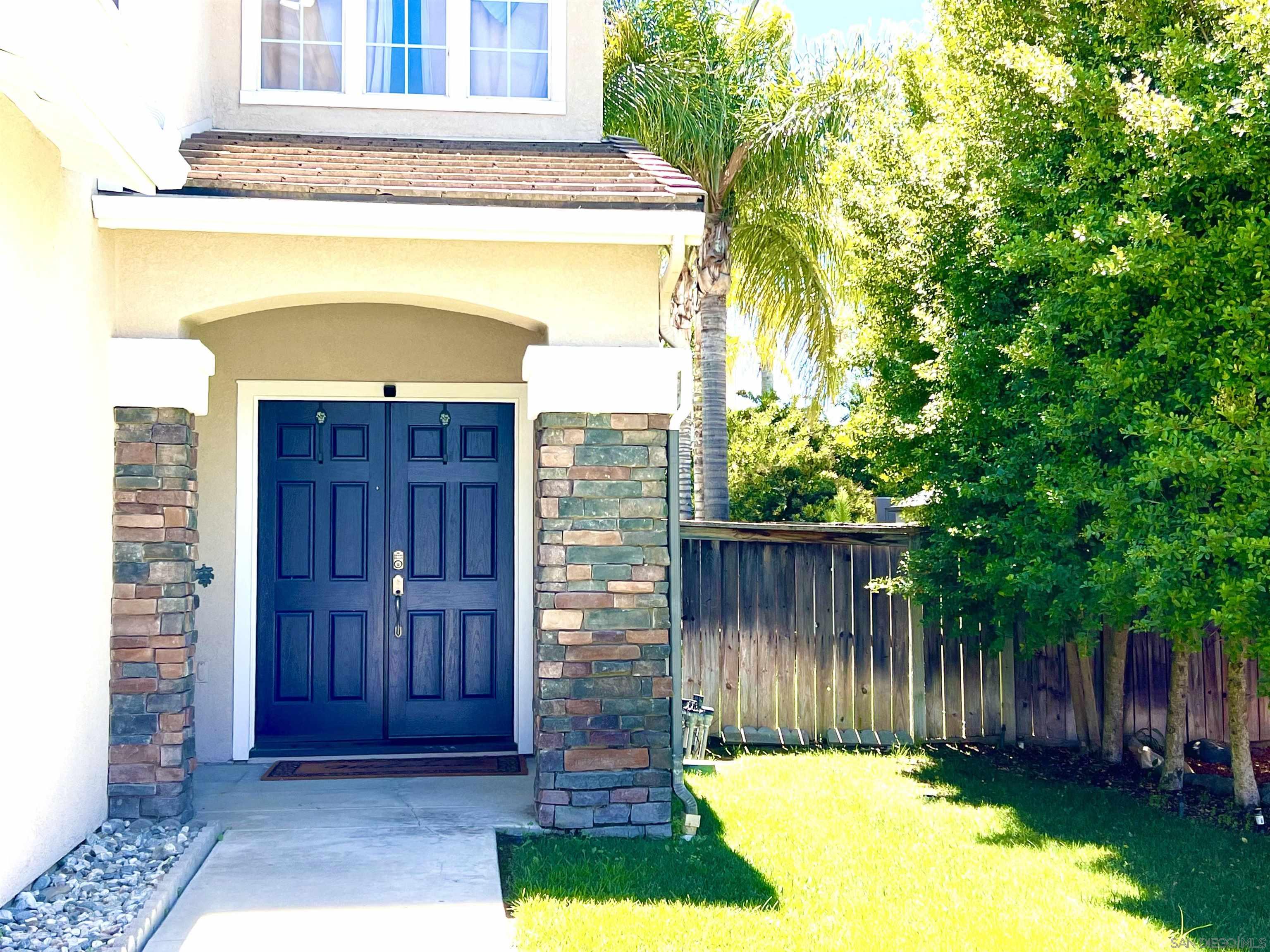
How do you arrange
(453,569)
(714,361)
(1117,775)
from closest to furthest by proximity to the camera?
(1117,775) → (453,569) → (714,361)

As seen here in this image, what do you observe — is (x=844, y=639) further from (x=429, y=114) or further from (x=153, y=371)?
(x=153, y=371)

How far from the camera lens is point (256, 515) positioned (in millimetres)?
8008

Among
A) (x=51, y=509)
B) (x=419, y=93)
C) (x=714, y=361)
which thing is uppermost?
(x=419, y=93)

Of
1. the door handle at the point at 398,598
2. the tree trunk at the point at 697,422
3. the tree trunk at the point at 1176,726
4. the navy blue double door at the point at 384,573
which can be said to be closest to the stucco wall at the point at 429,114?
the navy blue double door at the point at 384,573

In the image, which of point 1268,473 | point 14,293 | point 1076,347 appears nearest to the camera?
point 14,293

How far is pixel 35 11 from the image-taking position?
4.01 meters

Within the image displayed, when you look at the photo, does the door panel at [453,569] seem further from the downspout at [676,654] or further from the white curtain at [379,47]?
the white curtain at [379,47]

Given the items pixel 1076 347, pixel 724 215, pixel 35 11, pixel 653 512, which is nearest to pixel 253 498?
pixel 653 512

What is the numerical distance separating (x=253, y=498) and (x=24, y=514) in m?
3.07

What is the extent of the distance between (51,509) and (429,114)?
3.71 meters

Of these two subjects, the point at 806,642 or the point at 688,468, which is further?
the point at 688,468

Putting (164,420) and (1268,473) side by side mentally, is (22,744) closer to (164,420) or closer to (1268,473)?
(164,420)

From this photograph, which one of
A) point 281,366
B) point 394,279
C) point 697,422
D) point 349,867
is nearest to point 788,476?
point 697,422

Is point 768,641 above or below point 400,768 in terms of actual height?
above
